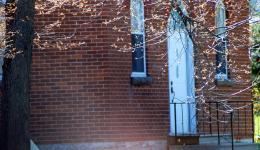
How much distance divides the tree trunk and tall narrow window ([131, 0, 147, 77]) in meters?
3.28

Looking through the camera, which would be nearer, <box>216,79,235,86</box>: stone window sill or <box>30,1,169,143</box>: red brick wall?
<box>30,1,169,143</box>: red brick wall

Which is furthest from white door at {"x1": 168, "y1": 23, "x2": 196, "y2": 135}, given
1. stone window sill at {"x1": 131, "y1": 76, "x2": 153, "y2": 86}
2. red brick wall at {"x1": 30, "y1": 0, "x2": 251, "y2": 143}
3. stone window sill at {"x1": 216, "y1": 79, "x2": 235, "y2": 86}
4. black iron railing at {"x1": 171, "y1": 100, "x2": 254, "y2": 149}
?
red brick wall at {"x1": 30, "y1": 0, "x2": 251, "y2": 143}

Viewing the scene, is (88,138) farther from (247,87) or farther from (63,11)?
(247,87)

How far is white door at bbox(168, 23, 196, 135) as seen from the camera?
13.3 metres

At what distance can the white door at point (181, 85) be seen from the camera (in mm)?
13273

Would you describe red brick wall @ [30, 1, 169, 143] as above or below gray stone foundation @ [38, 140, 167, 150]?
above

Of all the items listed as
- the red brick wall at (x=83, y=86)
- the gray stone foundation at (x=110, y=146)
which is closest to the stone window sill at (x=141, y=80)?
the red brick wall at (x=83, y=86)

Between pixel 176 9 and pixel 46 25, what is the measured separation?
11.6ft

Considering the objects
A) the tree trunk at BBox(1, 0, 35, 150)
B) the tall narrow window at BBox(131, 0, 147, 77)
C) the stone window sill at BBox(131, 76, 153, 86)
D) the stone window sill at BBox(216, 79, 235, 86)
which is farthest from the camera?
the stone window sill at BBox(216, 79, 235, 86)

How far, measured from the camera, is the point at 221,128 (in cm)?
1372

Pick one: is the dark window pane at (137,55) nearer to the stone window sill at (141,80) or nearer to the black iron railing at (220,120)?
the stone window sill at (141,80)

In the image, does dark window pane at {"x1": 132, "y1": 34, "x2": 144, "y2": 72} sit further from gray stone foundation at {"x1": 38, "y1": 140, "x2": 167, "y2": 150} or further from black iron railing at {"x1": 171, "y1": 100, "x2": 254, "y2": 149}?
gray stone foundation at {"x1": 38, "y1": 140, "x2": 167, "y2": 150}

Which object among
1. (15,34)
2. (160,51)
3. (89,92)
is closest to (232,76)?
(160,51)

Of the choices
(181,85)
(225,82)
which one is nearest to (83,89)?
(181,85)
